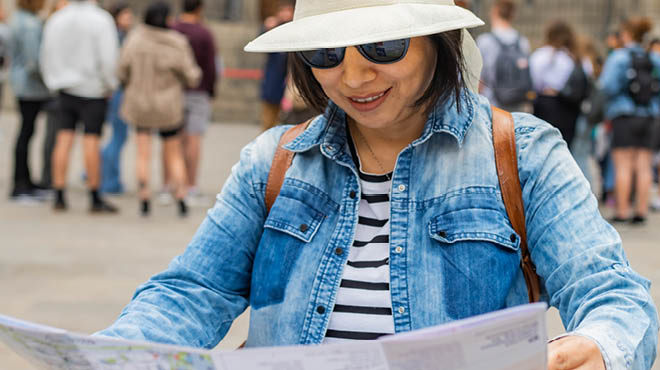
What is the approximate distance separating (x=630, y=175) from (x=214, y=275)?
695 cm

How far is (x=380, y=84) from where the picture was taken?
6.05 feet

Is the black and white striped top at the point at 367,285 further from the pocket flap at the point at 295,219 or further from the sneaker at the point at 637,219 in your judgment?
the sneaker at the point at 637,219

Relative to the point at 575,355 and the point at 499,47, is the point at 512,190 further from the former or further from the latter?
the point at 499,47

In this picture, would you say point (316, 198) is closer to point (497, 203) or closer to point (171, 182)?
point (497, 203)

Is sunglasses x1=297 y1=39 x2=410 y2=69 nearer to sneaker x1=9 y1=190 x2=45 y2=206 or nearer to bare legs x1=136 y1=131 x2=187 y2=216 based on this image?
bare legs x1=136 y1=131 x2=187 y2=216

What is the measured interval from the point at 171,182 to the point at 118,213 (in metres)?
0.76

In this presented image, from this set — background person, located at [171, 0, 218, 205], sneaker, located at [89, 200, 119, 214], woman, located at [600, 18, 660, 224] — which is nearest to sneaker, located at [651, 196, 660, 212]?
woman, located at [600, 18, 660, 224]

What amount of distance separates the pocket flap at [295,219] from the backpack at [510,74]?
6.23m

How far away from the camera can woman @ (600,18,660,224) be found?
8016mm

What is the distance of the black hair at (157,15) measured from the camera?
24.7 ft

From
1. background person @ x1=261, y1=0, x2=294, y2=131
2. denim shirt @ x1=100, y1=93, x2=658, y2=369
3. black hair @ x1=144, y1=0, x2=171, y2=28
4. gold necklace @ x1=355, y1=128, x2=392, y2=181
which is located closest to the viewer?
denim shirt @ x1=100, y1=93, x2=658, y2=369

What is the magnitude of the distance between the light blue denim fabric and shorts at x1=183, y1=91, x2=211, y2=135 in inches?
46.4

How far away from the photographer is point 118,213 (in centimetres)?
801

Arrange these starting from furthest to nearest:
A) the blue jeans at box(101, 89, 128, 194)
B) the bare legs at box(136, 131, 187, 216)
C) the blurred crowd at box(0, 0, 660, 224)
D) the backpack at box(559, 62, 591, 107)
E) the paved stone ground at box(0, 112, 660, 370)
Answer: the blue jeans at box(101, 89, 128, 194) → the backpack at box(559, 62, 591, 107) → the bare legs at box(136, 131, 187, 216) → the blurred crowd at box(0, 0, 660, 224) → the paved stone ground at box(0, 112, 660, 370)
